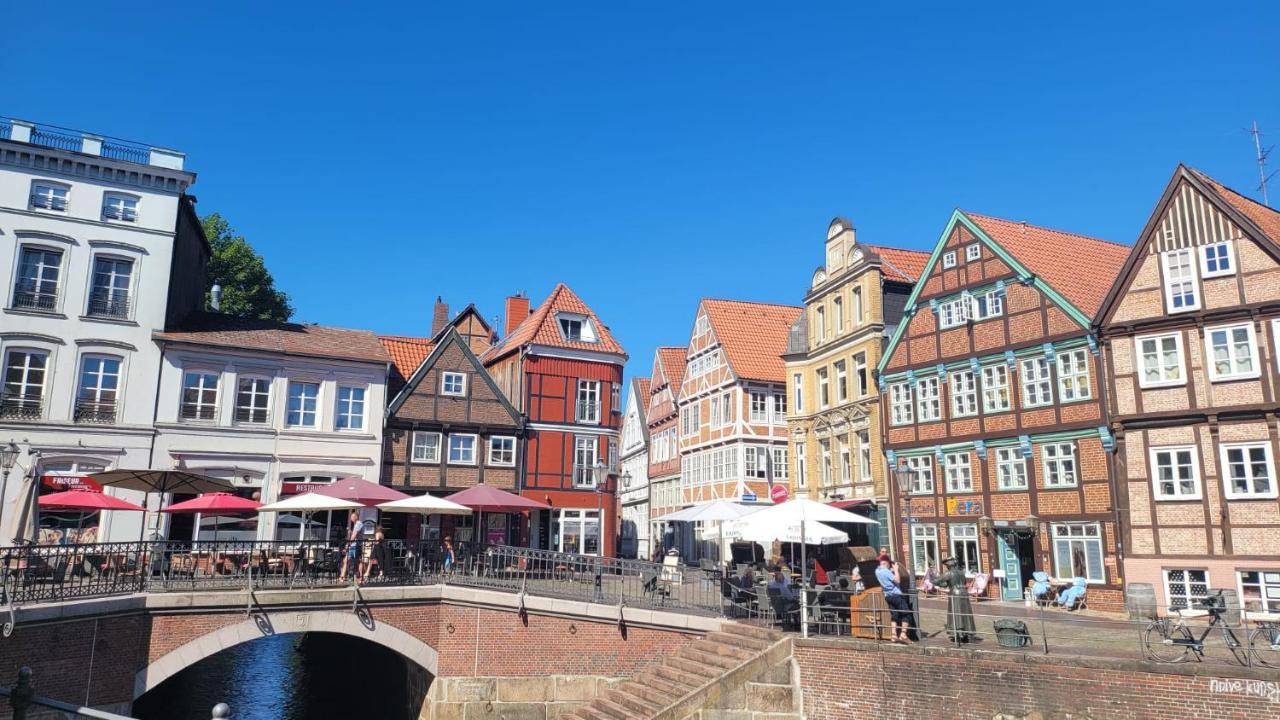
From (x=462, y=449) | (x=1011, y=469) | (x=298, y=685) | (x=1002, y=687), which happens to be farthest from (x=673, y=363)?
(x=1002, y=687)

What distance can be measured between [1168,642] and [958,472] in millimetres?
14419

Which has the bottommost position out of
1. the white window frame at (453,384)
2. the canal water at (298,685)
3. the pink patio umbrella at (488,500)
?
the canal water at (298,685)

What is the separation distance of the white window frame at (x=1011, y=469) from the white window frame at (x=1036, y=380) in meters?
1.60

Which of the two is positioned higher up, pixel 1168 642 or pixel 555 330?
pixel 555 330

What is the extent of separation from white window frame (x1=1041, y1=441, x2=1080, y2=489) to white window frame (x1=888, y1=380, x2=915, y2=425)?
5.22m

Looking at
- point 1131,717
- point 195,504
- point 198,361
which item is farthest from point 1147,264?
point 198,361

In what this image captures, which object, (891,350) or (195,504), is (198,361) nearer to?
(195,504)

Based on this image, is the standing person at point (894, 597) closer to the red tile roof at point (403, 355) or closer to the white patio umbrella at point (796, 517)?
the white patio umbrella at point (796, 517)

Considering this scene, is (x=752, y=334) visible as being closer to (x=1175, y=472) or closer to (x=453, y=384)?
(x=453, y=384)

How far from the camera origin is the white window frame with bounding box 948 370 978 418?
28344 mm

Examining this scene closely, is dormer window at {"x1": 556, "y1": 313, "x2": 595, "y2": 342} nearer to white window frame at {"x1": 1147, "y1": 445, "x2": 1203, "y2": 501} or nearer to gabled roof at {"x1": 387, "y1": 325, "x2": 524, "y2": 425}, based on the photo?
gabled roof at {"x1": 387, "y1": 325, "x2": 524, "y2": 425}

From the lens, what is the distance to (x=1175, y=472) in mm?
22844

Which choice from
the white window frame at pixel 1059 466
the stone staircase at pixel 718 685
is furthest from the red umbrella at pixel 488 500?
the white window frame at pixel 1059 466

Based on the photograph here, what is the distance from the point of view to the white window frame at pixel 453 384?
3262 cm
